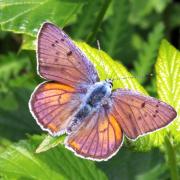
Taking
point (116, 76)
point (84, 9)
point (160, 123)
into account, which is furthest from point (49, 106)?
point (84, 9)

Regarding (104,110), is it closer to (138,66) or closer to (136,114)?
(136,114)

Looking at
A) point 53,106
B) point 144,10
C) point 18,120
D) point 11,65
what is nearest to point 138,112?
point 53,106

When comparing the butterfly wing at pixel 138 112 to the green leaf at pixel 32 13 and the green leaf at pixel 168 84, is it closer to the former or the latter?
the green leaf at pixel 168 84

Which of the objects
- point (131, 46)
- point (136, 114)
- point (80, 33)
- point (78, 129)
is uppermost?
point (136, 114)

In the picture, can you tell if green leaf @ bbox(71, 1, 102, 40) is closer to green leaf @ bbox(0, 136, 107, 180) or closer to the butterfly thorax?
the butterfly thorax

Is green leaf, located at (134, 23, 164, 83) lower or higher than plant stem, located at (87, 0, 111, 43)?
lower

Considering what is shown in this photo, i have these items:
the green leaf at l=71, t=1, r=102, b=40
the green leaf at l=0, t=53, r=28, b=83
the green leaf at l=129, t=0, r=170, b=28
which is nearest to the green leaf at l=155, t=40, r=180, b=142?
the green leaf at l=71, t=1, r=102, b=40

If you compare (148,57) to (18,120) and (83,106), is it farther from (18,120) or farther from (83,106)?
(83,106)
